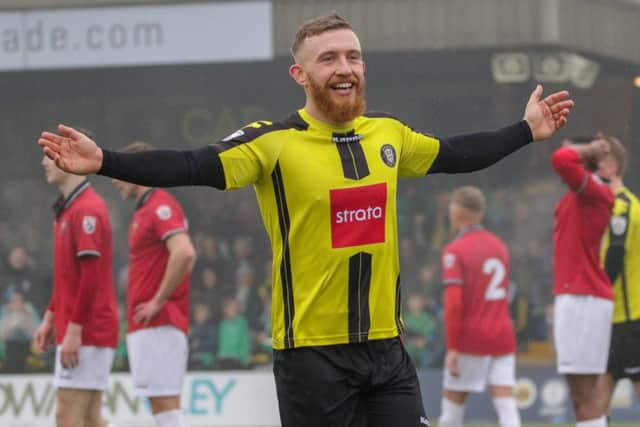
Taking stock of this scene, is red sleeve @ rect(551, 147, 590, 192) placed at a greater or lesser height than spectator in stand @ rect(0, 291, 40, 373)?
greater

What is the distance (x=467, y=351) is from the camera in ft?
34.0

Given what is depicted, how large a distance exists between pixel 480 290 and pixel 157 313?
268 centimetres

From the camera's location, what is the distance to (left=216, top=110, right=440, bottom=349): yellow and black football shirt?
5176 mm

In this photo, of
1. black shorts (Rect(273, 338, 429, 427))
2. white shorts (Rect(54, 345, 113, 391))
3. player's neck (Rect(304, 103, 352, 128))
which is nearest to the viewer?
black shorts (Rect(273, 338, 429, 427))

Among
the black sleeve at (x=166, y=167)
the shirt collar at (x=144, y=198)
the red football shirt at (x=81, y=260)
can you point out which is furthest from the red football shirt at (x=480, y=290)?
the black sleeve at (x=166, y=167)

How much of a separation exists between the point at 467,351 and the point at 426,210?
455 centimetres

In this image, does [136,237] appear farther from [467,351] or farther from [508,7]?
[508,7]

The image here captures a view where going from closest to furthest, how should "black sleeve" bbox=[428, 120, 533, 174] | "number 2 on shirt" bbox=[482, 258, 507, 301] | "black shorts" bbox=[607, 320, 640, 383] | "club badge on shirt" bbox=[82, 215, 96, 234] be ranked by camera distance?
"black sleeve" bbox=[428, 120, 533, 174] → "club badge on shirt" bbox=[82, 215, 96, 234] → "black shorts" bbox=[607, 320, 640, 383] → "number 2 on shirt" bbox=[482, 258, 507, 301]

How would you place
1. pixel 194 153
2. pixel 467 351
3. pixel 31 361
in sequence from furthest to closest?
pixel 31 361 → pixel 467 351 → pixel 194 153

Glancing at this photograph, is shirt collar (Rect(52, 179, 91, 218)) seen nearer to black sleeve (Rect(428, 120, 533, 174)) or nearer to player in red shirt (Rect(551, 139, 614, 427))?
player in red shirt (Rect(551, 139, 614, 427))

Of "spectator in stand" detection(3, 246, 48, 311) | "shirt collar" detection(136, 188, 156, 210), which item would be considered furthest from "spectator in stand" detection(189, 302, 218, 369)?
"shirt collar" detection(136, 188, 156, 210)

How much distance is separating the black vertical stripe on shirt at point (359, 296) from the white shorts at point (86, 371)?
353 centimetres

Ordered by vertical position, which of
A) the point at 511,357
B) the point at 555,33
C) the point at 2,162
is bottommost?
the point at 511,357

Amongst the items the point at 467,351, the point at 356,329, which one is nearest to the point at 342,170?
the point at 356,329
